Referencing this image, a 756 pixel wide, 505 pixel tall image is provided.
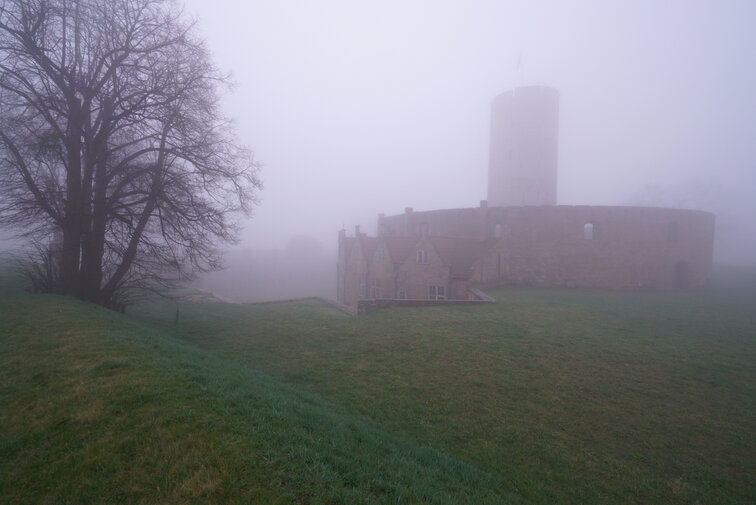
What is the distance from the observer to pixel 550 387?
745cm

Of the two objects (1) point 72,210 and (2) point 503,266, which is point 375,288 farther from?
(1) point 72,210

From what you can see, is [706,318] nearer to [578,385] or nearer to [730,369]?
[730,369]

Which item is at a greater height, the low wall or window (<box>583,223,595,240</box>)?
window (<box>583,223,595,240</box>)

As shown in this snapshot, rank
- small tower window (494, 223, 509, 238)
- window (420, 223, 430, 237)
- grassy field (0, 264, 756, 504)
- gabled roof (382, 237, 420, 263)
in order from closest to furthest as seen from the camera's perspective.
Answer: grassy field (0, 264, 756, 504)
gabled roof (382, 237, 420, 263)
small tower window (494, 223, 509, 238)
window (420, 223, 430, 237)

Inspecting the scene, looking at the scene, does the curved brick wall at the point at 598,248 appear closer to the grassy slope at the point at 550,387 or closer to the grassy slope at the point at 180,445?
the grassy slope at the point at 550,387

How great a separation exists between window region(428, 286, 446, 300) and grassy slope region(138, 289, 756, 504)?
10.9 metres

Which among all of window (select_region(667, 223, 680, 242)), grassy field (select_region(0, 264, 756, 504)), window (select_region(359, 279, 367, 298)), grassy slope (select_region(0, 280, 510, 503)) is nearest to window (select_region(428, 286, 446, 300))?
window (select_region(359, 279, 367, 298))

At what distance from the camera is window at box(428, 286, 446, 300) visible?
2520 cm

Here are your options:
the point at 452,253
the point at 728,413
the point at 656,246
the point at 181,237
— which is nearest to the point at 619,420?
the point at 728,413

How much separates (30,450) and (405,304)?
14265 millimetres

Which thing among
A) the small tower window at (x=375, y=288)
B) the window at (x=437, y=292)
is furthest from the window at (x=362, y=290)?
the window at (x=437, y=292)

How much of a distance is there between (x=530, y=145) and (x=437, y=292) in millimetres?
23727

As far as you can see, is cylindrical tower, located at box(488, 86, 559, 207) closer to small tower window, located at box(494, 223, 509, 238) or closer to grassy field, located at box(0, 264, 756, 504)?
small tower window, located at box(494, 223, 509, 238)

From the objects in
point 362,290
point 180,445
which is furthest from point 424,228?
point 180,445
